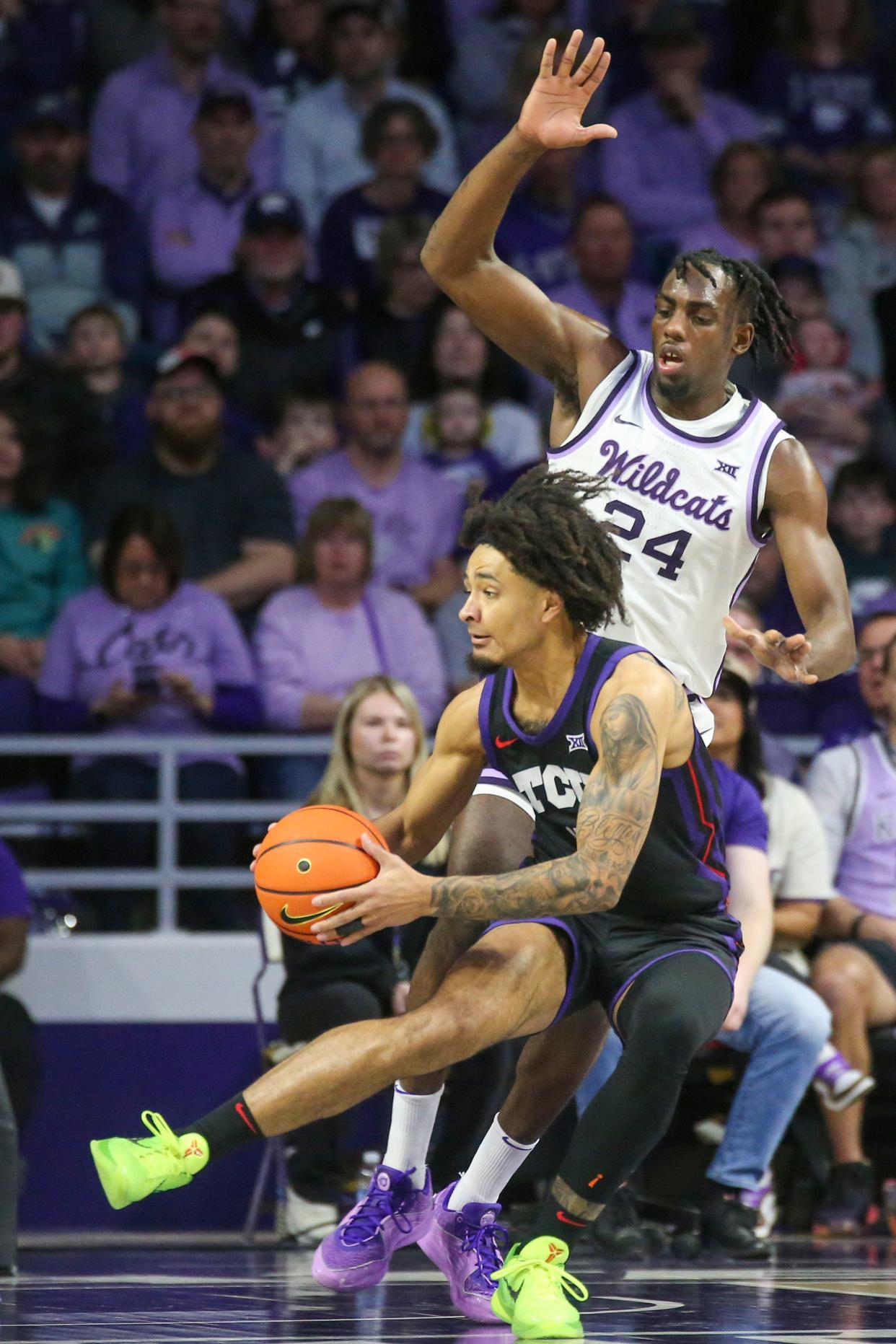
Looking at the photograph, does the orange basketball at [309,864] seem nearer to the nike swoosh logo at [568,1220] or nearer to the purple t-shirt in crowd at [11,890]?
the nike swoosh logo at [568,1220]

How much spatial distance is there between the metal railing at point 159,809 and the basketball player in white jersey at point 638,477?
262 centimetres

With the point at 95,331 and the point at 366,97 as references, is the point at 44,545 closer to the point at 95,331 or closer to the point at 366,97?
the point at 95,331

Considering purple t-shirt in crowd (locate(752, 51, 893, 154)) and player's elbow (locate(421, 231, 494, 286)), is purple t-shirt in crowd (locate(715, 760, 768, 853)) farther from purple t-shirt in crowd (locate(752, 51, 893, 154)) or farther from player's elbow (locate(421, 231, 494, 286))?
purple t-shirt in crowd (locate(752, 51, 893, 154))

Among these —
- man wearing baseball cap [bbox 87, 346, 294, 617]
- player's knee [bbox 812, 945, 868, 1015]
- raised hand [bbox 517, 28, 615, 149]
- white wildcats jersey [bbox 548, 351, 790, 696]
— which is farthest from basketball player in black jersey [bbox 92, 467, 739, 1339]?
man wearing baseball cap [bbox 87, 346, 294, 617]

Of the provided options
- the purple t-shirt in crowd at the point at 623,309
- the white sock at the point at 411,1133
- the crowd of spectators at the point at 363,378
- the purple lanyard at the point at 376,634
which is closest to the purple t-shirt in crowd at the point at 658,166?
the crowd of spectators at the point at 363,378

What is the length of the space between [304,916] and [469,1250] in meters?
0.98

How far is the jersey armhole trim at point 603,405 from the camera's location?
4781mm

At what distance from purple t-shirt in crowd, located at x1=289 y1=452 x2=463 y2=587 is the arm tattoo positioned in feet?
13.8

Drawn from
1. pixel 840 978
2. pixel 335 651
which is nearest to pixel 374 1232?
pixel 840 978

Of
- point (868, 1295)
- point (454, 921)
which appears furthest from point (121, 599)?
point (868, 1295)

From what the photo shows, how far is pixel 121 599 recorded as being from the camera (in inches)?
293

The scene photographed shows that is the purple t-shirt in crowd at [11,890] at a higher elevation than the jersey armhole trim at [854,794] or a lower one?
lower

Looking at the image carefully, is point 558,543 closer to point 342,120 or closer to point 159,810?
point 159,810

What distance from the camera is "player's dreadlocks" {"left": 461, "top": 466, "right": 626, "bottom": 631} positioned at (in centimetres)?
429
